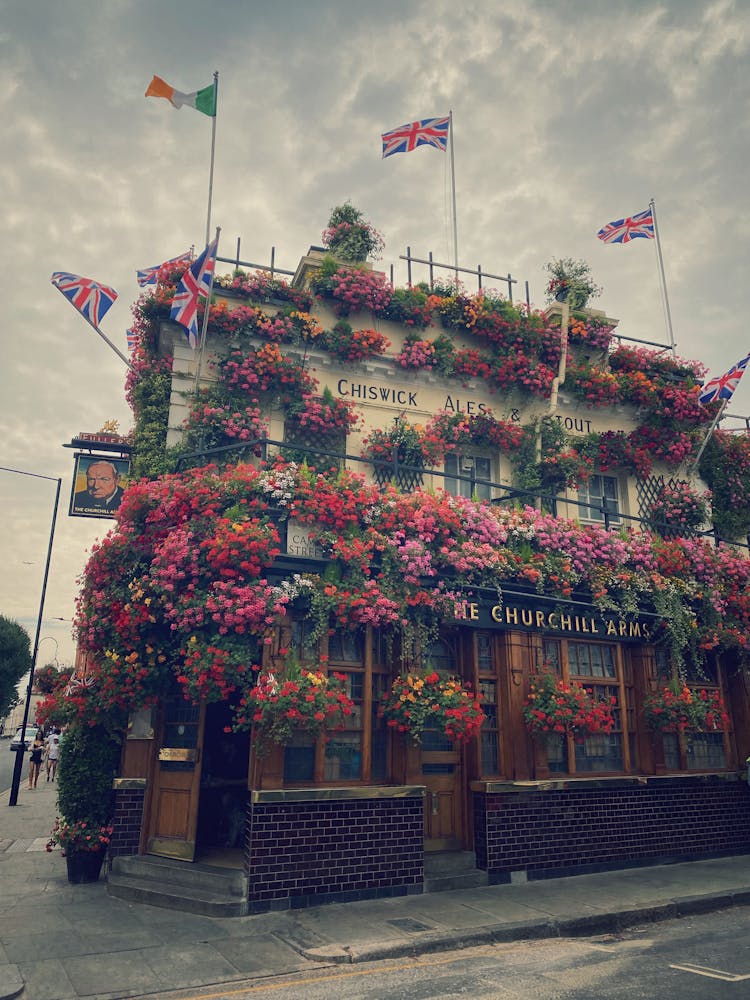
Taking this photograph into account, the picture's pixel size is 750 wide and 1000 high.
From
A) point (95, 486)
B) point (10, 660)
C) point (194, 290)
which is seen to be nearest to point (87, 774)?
point (95, 486)

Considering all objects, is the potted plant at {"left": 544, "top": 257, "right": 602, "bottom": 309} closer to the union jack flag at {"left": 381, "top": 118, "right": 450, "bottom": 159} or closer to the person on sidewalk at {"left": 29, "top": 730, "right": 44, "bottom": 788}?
the union jack flag at {"left": 381, "top": 118, "right": 450, "bottom": 159}

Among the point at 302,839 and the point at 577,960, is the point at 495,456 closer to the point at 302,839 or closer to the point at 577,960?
the point at 302,839

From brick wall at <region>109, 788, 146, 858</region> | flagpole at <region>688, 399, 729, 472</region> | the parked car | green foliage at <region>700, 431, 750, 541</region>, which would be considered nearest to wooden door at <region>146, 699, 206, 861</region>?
brick wall at <region>109, 788, 146, 858</region>

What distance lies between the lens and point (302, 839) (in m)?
9.62

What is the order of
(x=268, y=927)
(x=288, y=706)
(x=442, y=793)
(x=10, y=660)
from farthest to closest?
(x=10, y=660), (x=442, y=793), (x=288, y=706), (x=268, y=927)

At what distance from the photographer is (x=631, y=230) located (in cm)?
1658

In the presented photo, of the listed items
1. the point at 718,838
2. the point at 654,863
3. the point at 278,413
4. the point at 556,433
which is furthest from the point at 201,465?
the point at 718,838

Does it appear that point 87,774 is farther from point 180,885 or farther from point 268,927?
point 268,927

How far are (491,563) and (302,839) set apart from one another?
16.3 feet

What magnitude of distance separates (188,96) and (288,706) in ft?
38.6

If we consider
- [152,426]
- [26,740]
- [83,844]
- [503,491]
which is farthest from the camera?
[26,740]

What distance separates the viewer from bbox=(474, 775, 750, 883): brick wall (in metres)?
11.1

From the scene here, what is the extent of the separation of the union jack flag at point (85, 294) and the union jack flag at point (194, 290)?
6.43 ft

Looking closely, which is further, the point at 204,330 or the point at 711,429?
the point at 711,429
